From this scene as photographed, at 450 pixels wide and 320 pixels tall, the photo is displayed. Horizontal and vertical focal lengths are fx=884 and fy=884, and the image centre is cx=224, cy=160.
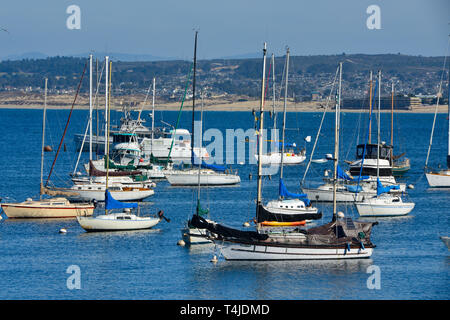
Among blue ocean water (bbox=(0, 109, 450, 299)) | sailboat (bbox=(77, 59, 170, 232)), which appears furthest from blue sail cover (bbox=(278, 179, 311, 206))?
sailboat (bbox=(77, 59, 170, 232))

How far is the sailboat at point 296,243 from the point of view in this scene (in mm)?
45188

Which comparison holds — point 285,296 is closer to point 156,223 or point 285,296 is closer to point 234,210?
point 156,223

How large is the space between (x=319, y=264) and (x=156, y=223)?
13330mm

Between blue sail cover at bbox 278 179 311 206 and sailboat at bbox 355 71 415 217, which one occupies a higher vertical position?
blue sail cover at bbox 278 179 311 206

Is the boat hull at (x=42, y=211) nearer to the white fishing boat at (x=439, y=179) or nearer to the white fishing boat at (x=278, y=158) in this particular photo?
the white fishing boat at (x=439, y=179)

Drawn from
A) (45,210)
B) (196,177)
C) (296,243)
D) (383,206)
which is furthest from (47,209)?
(383,206)

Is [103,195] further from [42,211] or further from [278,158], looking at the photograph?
[278,158]

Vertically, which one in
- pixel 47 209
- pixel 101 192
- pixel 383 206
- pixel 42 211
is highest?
pixel 383 206

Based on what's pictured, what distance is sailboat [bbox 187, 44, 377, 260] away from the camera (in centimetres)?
4519

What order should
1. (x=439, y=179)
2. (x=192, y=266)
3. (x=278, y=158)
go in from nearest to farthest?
1. (x=192, y=266)
2. (x=439, y=179)
3. (x=278, y=158)

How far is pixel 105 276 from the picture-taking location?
43.4 m

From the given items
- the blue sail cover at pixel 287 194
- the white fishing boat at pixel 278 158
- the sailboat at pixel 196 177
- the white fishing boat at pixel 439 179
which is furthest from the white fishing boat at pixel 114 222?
the white fishing boat at pixel 278 158

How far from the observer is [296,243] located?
149ft

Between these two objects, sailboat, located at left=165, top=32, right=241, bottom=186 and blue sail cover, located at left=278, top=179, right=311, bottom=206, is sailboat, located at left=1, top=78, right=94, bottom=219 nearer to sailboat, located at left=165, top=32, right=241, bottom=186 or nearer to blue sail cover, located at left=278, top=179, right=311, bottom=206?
blue sail cover, located at left=278, top=179, right=311, bottom=206
